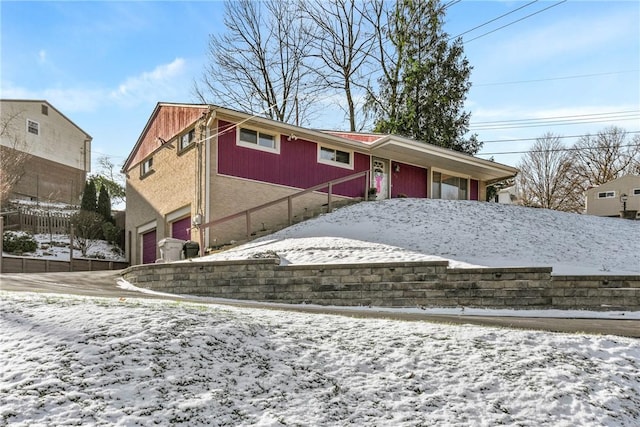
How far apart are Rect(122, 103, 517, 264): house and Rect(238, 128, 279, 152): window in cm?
→ 3

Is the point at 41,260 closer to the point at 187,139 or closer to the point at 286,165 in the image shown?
the point at 187,139

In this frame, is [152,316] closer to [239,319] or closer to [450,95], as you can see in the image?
[239,319]

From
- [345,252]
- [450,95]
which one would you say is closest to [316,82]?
[450,95]

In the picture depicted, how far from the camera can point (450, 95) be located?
91.8ft

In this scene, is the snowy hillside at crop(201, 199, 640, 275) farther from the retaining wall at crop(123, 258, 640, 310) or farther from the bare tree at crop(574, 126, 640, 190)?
the bare tree at crop(574, 126, 640, 190)

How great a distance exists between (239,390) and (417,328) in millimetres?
2408

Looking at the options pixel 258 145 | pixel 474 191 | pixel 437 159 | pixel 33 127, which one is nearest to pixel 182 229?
pixel 258 145

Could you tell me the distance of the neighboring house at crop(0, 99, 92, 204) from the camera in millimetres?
28734

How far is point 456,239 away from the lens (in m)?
12.8

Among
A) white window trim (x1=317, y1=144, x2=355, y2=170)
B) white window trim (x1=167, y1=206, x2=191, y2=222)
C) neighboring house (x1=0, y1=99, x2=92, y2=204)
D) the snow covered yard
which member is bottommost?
the snow covered yard

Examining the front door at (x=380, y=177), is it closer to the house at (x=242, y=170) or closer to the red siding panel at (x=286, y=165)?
the house at (x=242, y=170)

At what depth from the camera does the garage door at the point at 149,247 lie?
18.8 m

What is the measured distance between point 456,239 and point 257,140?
7177 millimetres

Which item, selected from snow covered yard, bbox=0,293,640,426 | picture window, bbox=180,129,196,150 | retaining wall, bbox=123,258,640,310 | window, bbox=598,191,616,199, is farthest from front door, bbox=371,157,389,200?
window, bbox=598,191,616,199
